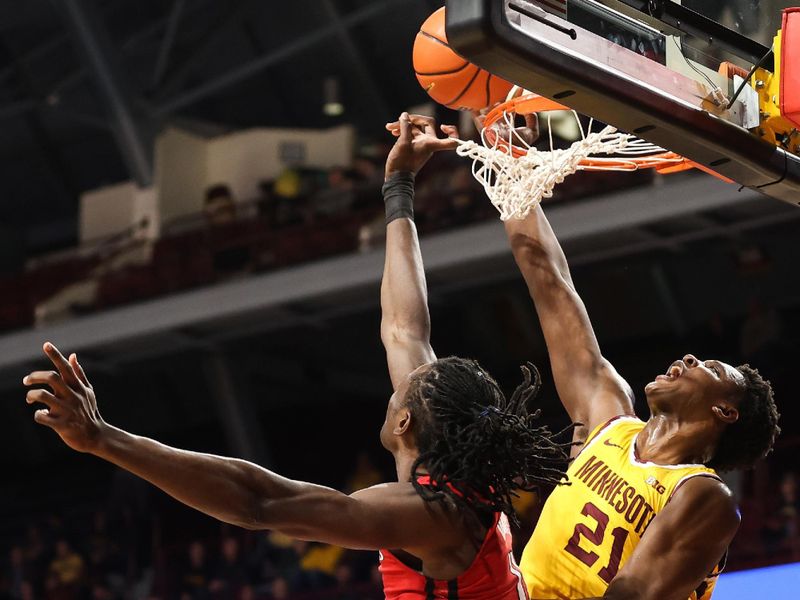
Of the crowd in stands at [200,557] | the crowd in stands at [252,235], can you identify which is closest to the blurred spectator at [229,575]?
the crowd in stands at [200,557]

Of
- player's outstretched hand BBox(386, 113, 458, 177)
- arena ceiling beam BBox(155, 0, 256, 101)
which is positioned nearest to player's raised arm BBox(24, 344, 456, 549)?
player's outstretched hand BBox(386, 113, 458, 177)

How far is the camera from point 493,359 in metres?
14.9

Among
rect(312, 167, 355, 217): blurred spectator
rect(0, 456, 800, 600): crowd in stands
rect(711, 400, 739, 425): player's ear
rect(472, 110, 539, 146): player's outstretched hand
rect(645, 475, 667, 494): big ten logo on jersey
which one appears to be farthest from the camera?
rect(312, 167, 355, 217): blurred spectator

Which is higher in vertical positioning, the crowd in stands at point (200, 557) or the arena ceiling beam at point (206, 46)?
the arena ceiling beam at point (206, 46)

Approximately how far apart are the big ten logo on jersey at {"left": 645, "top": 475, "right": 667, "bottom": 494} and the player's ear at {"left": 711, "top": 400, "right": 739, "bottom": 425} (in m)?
0.26

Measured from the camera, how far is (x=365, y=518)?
2602 mm

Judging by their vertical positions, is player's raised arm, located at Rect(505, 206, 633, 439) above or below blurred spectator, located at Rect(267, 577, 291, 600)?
above

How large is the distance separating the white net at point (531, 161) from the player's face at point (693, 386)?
0.60m

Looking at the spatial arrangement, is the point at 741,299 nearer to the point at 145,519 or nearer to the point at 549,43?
the point at 145,519

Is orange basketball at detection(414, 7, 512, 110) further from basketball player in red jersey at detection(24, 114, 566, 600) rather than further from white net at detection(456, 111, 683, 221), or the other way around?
basketball player in red jersey at detection(24, 114, 566, 600)

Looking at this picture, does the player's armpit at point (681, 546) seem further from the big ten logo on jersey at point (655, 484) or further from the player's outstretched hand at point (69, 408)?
the player's outstretched hand at point (69, 408)

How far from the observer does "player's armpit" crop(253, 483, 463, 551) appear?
2.56m

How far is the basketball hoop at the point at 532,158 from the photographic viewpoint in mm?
3643

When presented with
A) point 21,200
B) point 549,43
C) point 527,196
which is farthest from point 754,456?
point 21,200
